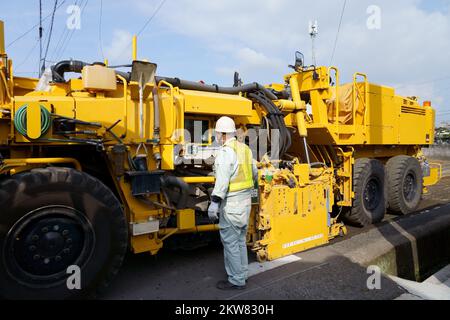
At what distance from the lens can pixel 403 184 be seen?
7059mm

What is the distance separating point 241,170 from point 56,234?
5.91 feet

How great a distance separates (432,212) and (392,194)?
3.20 ft

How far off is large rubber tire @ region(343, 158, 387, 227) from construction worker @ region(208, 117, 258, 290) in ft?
10.1

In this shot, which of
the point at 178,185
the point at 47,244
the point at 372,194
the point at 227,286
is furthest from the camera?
the point at 372,194

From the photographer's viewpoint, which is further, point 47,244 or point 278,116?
point 278,116

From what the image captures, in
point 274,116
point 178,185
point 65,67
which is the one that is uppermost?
point 65,67

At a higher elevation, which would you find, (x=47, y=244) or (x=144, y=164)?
(x=144, y=164)

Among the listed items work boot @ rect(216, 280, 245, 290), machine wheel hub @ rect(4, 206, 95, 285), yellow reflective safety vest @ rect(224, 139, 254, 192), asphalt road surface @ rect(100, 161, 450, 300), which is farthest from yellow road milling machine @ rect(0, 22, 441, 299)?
work boot @ rect(216, 280, 245, 290)

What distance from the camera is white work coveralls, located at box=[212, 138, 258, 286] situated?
3503 millimetres

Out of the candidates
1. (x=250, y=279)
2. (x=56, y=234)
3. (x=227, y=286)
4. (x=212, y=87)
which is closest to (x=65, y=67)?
(x=212, y=87)

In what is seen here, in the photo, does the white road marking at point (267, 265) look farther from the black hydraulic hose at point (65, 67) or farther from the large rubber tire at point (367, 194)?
the black hydraulic hose at point (65, 67)

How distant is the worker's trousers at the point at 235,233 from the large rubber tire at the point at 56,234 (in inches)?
39.7

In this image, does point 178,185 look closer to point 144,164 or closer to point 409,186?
point 144,164
